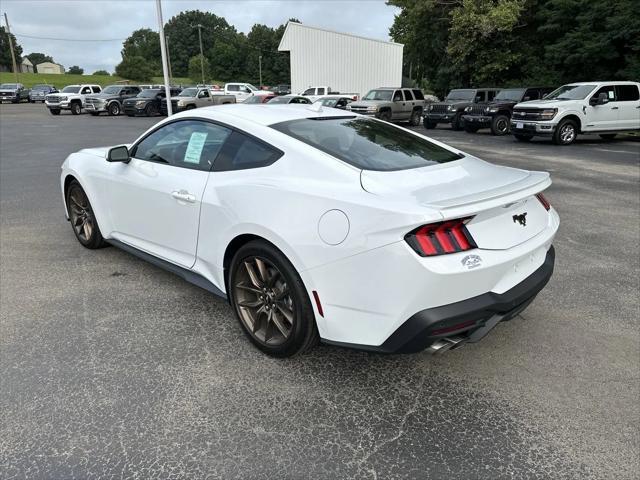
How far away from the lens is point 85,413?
2.53m

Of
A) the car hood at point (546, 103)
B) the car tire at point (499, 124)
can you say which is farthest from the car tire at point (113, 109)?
the car hood at point (546, 103)

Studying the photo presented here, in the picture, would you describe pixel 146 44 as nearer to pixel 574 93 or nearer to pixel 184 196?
pixel 574 93

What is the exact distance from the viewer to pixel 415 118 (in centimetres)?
2452

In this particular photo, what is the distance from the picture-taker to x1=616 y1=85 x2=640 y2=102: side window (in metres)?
16.0

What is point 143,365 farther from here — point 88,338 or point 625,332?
point 625,332

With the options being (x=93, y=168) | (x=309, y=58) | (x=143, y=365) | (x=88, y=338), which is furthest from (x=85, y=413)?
(x=309, y=58)

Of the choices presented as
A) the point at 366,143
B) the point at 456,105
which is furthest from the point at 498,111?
the point at 366,143

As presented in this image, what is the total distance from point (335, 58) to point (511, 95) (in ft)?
69.5

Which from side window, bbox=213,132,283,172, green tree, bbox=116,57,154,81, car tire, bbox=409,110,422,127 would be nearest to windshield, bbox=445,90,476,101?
car tire, bbox=409,110,422,127

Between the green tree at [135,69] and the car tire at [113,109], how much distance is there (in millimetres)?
63156

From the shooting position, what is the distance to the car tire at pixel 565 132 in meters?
15.1

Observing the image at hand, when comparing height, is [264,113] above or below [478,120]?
above

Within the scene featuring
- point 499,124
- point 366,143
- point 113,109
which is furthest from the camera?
point 113,109

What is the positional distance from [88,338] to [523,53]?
3288 centimetres
